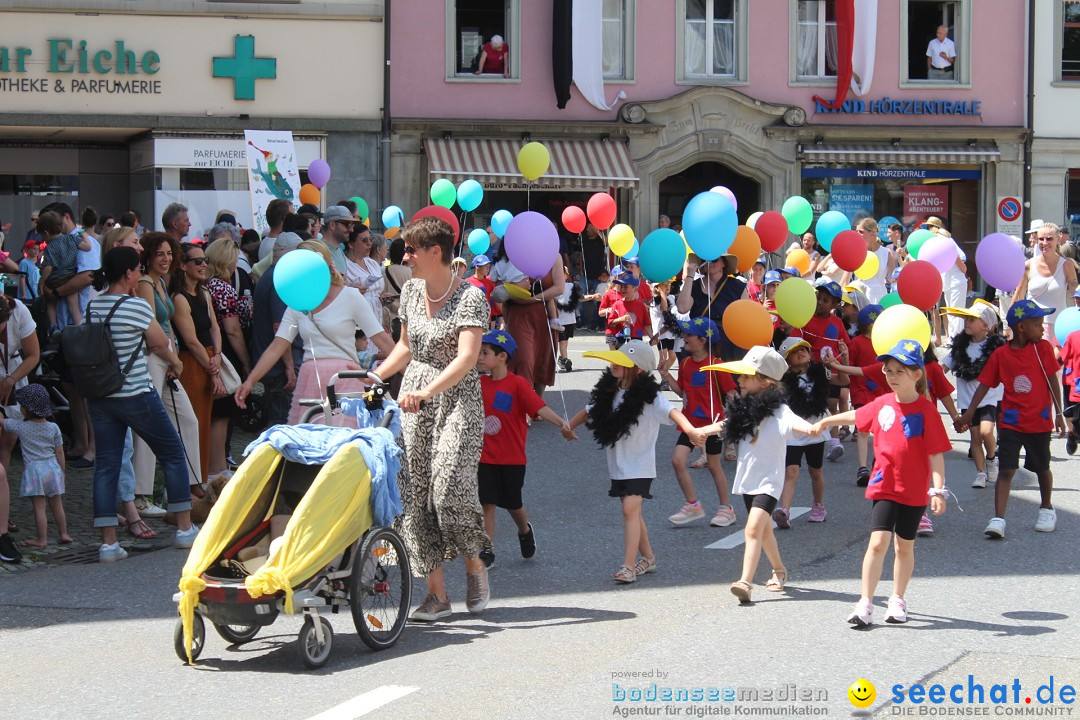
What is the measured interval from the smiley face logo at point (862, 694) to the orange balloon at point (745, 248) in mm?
6848

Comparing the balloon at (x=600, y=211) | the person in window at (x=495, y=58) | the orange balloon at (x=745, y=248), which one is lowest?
the orange balloon at (x=745, y=248)

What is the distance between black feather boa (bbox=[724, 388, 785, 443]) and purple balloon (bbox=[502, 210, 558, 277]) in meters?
3.38

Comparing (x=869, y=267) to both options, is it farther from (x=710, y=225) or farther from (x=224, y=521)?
(x=224, y=521)

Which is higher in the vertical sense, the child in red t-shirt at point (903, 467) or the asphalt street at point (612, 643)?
the child in red t-shirt at point (903, 467)

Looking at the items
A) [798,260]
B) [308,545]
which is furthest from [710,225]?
[308,545]

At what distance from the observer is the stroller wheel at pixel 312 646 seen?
621 cm

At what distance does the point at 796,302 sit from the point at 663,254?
127 cm

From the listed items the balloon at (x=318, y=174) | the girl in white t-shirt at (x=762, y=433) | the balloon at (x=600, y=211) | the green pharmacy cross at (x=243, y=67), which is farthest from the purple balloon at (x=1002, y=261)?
the green pharmacy cross at (x=243, y=67)

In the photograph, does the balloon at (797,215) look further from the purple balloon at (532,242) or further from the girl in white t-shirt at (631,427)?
the girl in white t-shirt at (631,427)

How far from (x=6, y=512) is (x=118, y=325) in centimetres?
131

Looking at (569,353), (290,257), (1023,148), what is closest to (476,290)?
(290,257)

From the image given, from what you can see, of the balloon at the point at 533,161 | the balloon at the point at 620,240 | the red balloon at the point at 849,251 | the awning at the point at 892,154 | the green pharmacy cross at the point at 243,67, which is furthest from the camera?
the awning at the point at 892,154

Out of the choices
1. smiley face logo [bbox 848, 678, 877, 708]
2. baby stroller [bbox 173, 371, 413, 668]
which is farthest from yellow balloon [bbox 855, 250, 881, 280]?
smiley face logo [bbox 848, 678, 877, 708]

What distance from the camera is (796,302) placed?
408 inches
